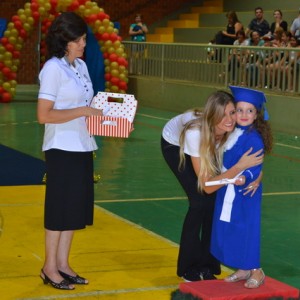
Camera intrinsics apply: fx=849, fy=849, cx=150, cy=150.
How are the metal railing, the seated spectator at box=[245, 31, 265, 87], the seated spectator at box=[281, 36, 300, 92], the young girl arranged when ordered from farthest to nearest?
the seated spectator at box=[245, 31, 265, 87] → the metal railing → the seated spectator at box=[281, 36, 300, 92] → the young girl

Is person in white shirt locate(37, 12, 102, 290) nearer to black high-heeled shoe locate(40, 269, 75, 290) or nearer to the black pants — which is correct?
black high-heeled shoe locate(40, 269, 75, 290)

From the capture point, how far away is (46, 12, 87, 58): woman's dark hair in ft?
17.6

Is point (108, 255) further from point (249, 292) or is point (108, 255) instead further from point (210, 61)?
point (210, 61)

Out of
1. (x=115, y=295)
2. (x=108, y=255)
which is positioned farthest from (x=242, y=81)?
(x=115, y=295)

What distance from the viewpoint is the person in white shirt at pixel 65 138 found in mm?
5344

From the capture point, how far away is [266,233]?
7.46 m

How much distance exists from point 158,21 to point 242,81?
11.1 meters

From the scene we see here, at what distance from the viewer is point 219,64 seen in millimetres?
16672

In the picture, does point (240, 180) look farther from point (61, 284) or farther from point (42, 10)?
point (42, 10)

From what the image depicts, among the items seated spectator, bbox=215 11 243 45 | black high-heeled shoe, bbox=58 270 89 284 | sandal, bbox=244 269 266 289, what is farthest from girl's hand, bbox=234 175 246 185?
seated spectator, bbox=215 11 243 45

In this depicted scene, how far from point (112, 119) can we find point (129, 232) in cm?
192

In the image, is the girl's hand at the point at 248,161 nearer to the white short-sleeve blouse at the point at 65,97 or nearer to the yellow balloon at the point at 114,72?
the white short-sleeve blouse at the point at 65,97

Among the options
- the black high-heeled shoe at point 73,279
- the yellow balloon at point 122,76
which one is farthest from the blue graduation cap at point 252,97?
the yellow balloon at point 122,76

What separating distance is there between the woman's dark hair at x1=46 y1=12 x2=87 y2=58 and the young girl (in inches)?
42.0
